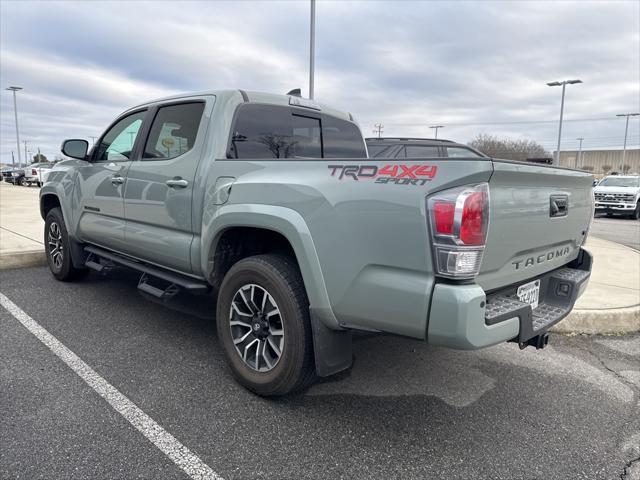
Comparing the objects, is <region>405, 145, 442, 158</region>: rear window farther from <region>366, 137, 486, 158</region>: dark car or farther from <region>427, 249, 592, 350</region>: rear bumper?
<region>427, 249, 592, 350</region>: rear bumper

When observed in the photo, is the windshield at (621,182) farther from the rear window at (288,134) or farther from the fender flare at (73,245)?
the fender flare at (73,245)

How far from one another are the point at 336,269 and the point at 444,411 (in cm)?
124

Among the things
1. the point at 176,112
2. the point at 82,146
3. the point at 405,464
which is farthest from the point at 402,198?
the point at 82,146

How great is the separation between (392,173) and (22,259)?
5781mm

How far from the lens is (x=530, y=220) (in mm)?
2518

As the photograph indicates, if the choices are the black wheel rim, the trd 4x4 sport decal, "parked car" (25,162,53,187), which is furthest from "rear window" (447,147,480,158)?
"parked car" (25,162,53,187)

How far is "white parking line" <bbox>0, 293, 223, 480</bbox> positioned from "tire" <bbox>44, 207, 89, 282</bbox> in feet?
4.41

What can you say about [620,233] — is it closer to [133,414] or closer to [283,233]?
[283,233]

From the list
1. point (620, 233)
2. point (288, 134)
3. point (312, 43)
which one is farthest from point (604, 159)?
point (288, 134)

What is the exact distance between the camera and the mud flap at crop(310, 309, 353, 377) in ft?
8.54

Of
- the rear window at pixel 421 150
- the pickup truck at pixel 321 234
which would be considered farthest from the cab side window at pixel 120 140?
the rear window at pixel 421 150

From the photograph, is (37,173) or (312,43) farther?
(37,173)

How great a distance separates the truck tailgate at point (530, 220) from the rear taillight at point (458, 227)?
0.10m

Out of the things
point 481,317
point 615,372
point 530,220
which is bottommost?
point 615,372
